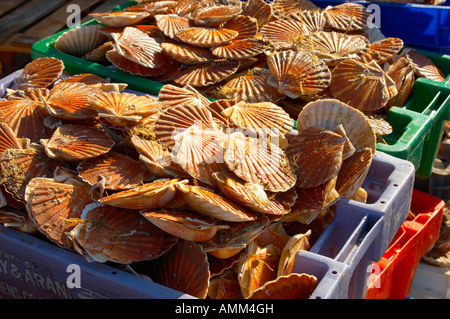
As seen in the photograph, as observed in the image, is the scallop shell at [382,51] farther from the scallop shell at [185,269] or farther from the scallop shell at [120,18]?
the scallop shell at [185,269]

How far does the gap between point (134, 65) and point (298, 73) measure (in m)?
0.59

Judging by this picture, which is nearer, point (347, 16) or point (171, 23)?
point (171, 23)

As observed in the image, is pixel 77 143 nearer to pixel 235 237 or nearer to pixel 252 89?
pixel 235 237

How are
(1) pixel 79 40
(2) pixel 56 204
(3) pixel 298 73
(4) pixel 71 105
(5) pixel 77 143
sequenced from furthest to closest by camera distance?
(1) pixel 79 40 < (3) pixel 298 73 < (4) pixel 71 105 < (5) pixel 77 143 < (2) pixel 56 204

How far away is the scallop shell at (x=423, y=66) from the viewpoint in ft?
6.18

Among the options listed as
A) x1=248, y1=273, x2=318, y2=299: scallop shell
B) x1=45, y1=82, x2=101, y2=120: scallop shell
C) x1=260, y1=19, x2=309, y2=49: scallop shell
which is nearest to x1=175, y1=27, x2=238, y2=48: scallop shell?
x1=260, y1=19, x2=309, y2=49: scallop shell

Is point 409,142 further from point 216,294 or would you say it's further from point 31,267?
point 31,267

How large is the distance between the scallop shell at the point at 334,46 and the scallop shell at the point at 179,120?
2.06 ft

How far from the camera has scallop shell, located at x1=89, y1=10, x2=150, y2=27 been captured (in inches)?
76.0

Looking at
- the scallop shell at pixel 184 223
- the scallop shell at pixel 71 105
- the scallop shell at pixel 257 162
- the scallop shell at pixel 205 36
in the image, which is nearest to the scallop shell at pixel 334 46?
the scallop shell at pixel 205 36

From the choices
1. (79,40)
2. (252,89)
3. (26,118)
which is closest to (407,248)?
(252,89)

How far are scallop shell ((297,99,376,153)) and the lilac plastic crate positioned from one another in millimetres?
83

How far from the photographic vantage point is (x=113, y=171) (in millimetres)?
1188
